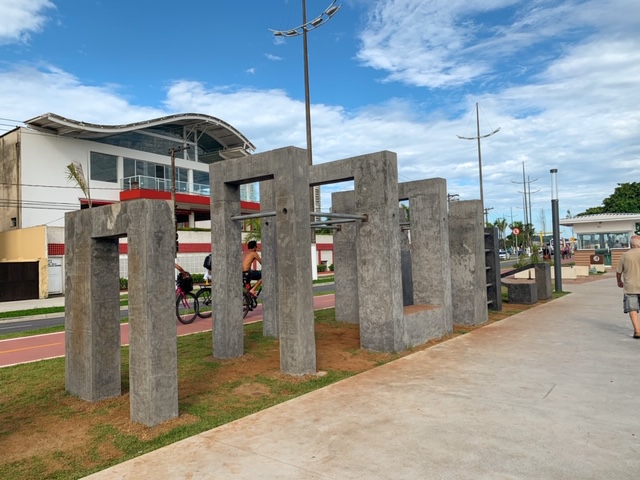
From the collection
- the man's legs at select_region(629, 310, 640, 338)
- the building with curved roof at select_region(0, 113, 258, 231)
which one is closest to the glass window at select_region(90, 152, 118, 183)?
the building with curved roof at select_region(0, 113, 258, 231)

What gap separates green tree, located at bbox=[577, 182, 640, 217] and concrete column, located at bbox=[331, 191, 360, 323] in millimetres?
50039

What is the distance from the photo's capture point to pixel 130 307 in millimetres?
4922

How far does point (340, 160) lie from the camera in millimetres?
8164

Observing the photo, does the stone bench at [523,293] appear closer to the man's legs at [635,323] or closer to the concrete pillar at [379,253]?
the man's legs at [635,323]

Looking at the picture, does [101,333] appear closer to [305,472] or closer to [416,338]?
[305,472]

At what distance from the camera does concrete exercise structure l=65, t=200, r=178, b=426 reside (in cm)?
476

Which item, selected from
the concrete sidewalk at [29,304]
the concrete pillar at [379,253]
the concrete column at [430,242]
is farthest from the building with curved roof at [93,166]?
the concrete pillar at [379,253]

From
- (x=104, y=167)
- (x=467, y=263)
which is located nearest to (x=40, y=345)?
(x=467, y=263)

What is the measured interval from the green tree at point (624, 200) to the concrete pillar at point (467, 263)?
49130 millimetres

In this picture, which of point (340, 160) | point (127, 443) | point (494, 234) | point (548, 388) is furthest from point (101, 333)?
point (494, 234)

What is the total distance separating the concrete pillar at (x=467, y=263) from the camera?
1041 centimetres

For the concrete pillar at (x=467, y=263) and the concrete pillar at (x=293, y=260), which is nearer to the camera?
the concrete pillar at (x=293, y=260)

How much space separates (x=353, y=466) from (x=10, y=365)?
728cm

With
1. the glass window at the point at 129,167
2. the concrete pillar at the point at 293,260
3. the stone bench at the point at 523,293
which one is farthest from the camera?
the glass window at the point at 129,167
